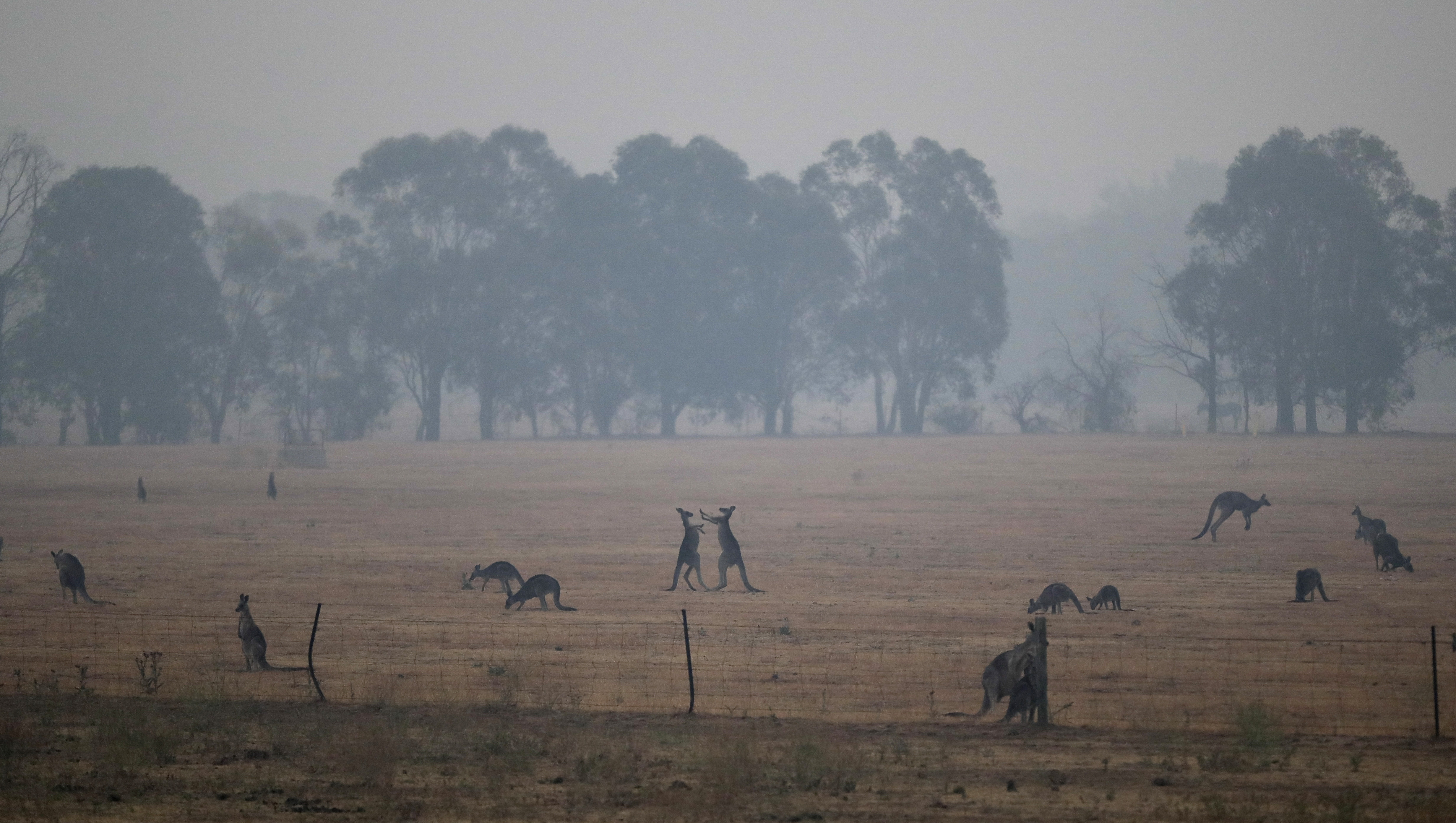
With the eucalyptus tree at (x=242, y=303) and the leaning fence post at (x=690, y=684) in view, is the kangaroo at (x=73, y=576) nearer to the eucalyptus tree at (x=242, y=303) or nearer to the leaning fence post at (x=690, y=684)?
the leaning fence post at (x=690, y=684)

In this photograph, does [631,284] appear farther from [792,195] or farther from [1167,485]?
[1167,485]

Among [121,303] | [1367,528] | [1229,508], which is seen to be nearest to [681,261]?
[121,303]

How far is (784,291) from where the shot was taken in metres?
87.7

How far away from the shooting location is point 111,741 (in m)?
10.7

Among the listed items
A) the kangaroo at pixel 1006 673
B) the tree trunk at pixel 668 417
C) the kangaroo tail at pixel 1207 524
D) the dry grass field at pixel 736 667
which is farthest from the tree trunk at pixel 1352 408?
the kangaroo at pixel 1006 673

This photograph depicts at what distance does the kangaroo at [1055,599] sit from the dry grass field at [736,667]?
1.16 feet

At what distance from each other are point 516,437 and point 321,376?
13552 millimetres

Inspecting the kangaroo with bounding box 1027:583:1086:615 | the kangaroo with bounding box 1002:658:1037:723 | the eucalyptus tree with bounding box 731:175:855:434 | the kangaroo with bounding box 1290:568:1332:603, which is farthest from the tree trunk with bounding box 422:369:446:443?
the kangaroo with bounding box 1002:658:1037:723

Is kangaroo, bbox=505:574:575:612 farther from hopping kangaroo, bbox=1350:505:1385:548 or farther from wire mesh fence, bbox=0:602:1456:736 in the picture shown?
hopping kangaroo, bbox=1350:505:1385:548

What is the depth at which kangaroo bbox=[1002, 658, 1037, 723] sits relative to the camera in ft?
37.2

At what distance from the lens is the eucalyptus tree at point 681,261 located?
85.6 meters

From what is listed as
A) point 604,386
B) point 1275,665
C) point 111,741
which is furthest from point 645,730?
point 604,386

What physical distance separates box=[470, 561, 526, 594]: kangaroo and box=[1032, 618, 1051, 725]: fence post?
32.5 feet

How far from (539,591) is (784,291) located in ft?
230
